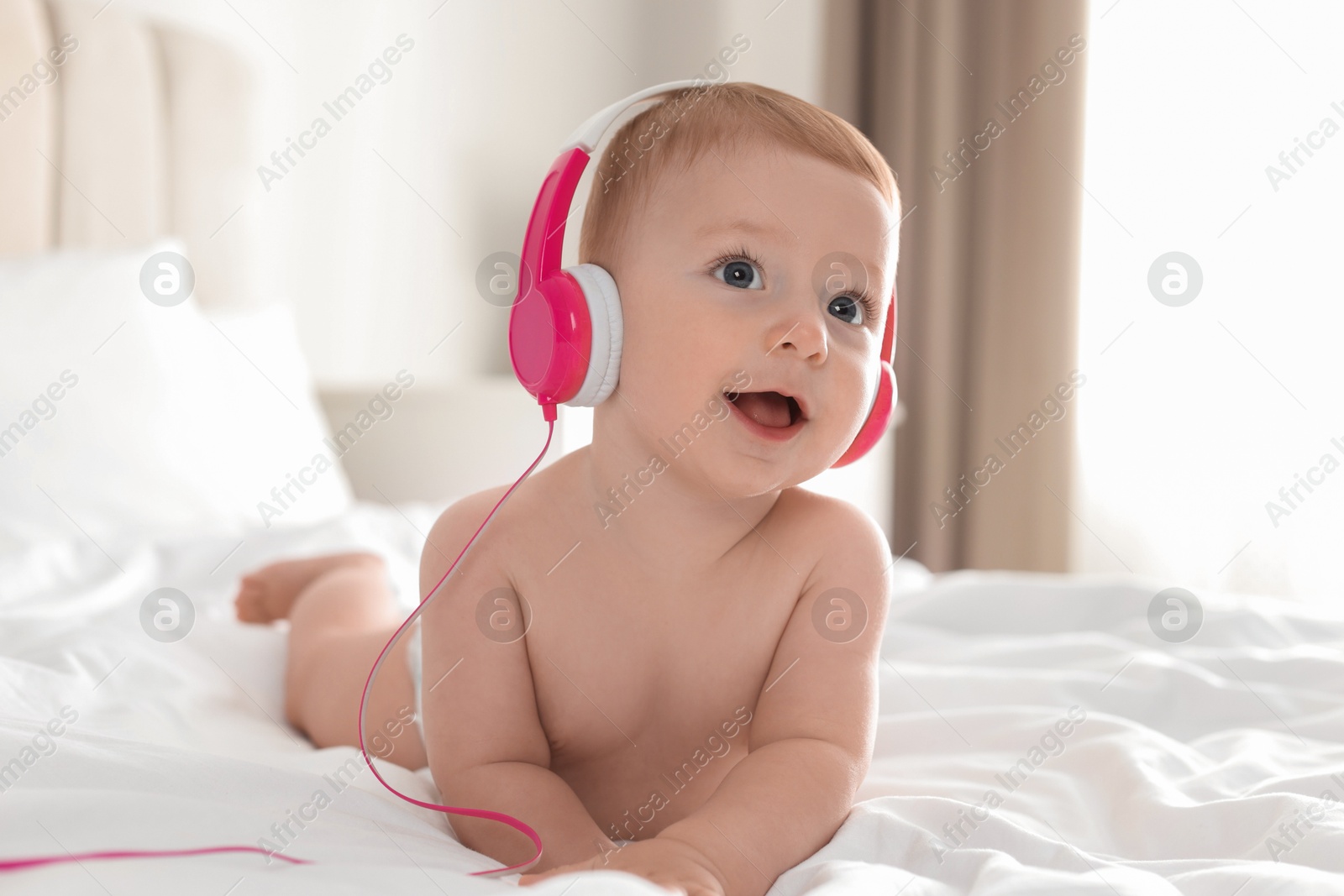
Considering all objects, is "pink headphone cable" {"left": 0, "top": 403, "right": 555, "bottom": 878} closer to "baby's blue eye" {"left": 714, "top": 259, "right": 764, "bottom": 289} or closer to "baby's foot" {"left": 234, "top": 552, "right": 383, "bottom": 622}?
"baby's blue eye" {"left": 714, "top": 259, "right": 764, "bottom": 289}

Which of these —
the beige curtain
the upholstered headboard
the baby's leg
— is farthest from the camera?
the beige curtain

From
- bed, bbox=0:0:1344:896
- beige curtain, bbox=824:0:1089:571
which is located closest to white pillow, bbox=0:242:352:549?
bed, bbox=0:0:1344:896

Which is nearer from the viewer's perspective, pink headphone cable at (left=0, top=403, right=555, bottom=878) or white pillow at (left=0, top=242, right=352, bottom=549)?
pink headphone cable at (left=0, top=403, right=555, bottom=878)

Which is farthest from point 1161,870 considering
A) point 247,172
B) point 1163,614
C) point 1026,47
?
point 1026,47

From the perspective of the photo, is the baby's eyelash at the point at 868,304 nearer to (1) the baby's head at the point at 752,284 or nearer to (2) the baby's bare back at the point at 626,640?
(1) the baby's head at the point at 752,284

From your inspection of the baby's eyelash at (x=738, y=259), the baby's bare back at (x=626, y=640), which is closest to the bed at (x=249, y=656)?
the baby's bare back at (x=626, y=640)

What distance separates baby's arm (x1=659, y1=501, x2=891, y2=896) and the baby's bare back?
0.02m

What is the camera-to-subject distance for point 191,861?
492 mm

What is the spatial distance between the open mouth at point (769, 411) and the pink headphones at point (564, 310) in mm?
93

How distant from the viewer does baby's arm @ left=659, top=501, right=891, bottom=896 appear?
1.97 ft

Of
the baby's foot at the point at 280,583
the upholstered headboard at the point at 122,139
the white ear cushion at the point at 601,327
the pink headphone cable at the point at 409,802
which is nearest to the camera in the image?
the pink headphone cable at the point at 409,802

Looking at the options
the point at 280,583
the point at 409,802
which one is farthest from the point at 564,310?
the point at 280,583

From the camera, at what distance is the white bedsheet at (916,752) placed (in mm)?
519

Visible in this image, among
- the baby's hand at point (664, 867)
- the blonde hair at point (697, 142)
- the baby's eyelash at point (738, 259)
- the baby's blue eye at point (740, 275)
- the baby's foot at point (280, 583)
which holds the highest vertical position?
the blonde hair at point (697, 142)
